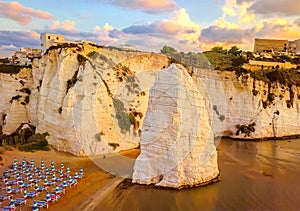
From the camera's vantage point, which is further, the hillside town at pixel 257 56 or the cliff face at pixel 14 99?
the hillside town at pixel 257 56

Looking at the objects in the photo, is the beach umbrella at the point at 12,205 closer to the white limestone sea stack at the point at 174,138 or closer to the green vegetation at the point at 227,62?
the white limestone sea stack at the point at 174,138

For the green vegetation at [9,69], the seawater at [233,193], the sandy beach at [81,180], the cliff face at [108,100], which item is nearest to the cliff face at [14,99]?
the cliff face at [108,100]

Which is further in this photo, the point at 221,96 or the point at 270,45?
the point at 270,45

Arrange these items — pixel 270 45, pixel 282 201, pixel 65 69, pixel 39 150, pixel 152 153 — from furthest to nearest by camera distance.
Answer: pixel 270 45
pixel 65 69
pixel 39 150
pixel 152 153
pixel 282 201

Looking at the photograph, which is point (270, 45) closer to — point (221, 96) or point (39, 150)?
point (221, 96)

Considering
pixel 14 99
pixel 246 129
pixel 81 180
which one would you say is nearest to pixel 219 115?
pixel 246 129

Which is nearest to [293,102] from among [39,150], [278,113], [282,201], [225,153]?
[278,113]

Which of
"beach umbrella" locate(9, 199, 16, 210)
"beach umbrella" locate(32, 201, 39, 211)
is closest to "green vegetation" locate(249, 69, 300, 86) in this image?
"beach umbrella" locate(32, 201, 39, 211)

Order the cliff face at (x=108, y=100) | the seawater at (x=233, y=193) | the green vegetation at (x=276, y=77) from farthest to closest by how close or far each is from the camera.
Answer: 1. the green vegetation at (x=276, y=77)
2. the cliff face at (x=108, y=100)
3. the seawater at (x=233, y=193)
